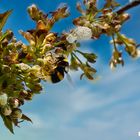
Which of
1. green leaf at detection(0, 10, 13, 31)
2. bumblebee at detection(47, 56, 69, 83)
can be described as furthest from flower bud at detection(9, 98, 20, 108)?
green leaf at detection(0, 10, 13, 31)

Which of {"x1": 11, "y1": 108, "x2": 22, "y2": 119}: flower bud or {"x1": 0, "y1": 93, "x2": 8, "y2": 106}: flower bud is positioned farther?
{"x1": 11, "y1": 108, "x2": 22, "y2": 119}: flower bud

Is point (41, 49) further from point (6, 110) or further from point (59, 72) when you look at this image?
point (6, 110)

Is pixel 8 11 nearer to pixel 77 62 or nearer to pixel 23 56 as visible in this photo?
pixel 23 56

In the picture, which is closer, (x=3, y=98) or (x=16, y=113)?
(x=3, y=98)

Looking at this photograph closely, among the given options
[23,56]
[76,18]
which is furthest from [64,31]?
[23,56]

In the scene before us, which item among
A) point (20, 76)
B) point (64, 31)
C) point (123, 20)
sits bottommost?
point (20, 76)

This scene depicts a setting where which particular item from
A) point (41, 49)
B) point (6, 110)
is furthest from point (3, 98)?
point (41, 49)

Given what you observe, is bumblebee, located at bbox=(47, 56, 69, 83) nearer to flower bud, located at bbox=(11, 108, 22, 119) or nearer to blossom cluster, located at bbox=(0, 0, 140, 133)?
blossom cluster, located at bbox=(0, 0, 140, 133)

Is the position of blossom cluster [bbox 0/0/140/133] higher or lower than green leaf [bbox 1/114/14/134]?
higher
